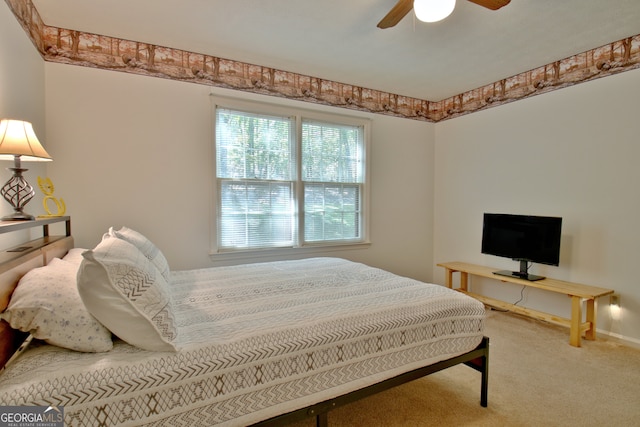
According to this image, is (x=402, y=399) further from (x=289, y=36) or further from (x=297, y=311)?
A: (x=289, y=36)

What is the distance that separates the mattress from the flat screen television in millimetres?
1761

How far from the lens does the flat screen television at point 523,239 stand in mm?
3119

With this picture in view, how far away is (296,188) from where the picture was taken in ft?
12.0

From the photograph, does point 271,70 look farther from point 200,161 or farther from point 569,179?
point 569,179

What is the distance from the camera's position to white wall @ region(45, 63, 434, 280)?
2686 millimetres

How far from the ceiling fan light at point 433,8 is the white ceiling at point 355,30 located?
0.53m

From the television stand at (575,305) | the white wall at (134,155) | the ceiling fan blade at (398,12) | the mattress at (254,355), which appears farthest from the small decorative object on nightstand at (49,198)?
the television stand at (575,305)

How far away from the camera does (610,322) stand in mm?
2928

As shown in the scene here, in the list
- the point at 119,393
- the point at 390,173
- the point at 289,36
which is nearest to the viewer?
the point at 119,393

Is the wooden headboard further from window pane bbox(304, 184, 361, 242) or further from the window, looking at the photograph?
window pane bbox(304, 184, 361, 242)

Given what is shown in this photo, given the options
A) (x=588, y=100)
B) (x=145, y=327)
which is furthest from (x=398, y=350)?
(x=588, y=100)

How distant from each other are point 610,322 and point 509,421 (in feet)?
6.40

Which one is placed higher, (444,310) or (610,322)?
(444,310)

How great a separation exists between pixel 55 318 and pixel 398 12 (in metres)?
2.37
